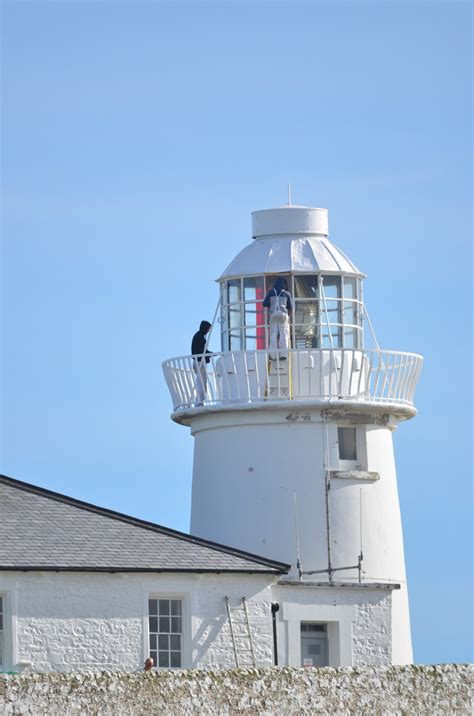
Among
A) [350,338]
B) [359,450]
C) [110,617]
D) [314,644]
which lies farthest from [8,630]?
[350,338]

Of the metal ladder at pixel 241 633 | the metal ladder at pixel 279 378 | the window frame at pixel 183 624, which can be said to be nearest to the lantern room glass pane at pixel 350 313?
the metal ladder at pixel 279 378

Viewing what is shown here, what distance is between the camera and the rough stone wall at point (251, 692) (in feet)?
55.5

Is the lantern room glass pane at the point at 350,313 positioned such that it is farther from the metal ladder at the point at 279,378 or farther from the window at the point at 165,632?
the window at the point at 165,632

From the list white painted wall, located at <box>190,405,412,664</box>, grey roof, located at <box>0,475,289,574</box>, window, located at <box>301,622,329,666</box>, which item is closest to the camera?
grey roof, located at <box>0,475,289,574</box>

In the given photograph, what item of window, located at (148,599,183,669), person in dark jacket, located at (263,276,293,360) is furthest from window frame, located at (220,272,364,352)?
window, located at (148,599,183,669)

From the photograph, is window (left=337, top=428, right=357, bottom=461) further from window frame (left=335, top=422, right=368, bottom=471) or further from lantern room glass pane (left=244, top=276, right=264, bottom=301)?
lantern room glass pane (left=244, top=276, right=264, bottom=301)

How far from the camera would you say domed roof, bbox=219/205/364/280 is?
3269 cm

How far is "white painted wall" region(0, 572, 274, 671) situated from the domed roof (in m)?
6.10

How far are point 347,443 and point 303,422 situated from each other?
89 centimetres

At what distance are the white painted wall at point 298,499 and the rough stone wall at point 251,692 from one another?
12.3 m

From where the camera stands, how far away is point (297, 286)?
32.6 metres

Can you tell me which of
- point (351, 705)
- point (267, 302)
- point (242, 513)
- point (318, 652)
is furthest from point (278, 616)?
point (351, 705)

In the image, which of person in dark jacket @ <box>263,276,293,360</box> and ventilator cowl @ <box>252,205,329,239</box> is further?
ventilator cowl @ <box>252,205,329,239</box>

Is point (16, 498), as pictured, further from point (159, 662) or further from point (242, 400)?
point (242, 400)
